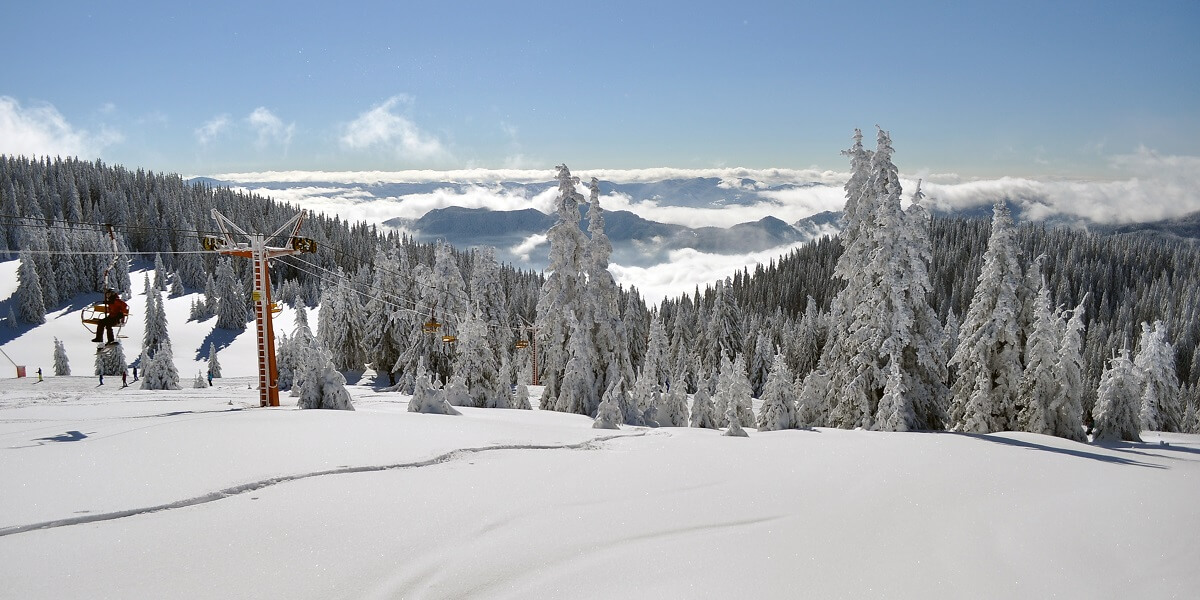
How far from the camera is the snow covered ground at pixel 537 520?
5.50m

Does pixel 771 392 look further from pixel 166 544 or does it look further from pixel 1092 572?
pixel 166 544

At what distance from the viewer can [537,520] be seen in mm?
7008

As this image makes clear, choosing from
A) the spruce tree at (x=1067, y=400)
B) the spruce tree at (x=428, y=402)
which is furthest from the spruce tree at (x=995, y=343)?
the spruce tree at (x=428, y=402)

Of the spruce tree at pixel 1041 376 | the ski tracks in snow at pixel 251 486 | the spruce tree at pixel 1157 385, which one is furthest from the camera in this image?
the spruce tree at pixel 1157 385

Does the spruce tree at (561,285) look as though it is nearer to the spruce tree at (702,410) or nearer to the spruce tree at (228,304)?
the spruce tree at (702,410)

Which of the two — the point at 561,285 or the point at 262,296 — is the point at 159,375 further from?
the point at 561,285

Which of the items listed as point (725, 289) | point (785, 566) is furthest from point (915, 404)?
point (725, 289)

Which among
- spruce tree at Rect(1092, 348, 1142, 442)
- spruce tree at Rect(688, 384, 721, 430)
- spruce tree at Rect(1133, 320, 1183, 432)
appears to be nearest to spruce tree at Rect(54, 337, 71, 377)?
spruce tree at Rect(688, 384, 721, 430)

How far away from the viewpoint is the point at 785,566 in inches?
239

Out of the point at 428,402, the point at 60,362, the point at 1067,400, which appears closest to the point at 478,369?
the point at 428,402

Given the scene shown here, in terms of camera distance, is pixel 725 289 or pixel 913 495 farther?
pixel 725 289

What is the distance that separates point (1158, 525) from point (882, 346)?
16.9 metres

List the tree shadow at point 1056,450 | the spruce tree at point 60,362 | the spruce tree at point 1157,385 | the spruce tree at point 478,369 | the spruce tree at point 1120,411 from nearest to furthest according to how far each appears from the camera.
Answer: the tree shadow at point 1056,450 → the spruce tree at point 1120,411 → the spruce tree at point 478,369 → the spruce tree at point 1157,385 → the spruce tree at point 60,362

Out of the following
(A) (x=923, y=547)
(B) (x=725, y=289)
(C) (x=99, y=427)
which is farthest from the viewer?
(B) (x=725, y=289)
